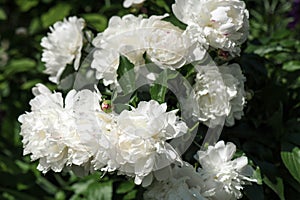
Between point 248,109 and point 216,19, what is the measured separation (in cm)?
42

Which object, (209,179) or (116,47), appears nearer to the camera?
(209,179)

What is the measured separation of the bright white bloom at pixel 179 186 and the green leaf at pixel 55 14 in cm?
132

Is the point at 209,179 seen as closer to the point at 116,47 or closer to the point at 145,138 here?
the point at 145,138

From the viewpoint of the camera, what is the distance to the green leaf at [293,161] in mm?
1344

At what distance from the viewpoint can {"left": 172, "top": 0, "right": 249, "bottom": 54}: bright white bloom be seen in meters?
1.25

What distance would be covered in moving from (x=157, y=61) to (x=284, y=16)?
1.28m

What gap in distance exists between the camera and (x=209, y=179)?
1.21 meters

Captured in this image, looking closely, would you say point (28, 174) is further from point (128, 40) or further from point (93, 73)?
point (128, 40)

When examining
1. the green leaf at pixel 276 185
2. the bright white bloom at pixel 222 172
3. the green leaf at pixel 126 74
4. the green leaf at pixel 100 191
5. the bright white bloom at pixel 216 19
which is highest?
the bright white bloom at pixel 216 19

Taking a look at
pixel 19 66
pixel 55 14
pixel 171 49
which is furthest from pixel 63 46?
pixel 55 14

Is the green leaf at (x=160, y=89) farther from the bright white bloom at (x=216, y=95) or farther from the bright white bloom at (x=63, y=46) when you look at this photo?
the bright white bloom at (x=63, y=46)

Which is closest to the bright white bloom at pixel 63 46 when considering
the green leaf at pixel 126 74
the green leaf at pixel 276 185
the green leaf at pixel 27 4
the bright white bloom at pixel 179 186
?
the green leaf at pixel 126 74

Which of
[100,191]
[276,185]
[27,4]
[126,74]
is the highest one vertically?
[126,74]

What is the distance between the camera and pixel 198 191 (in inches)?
46.3
